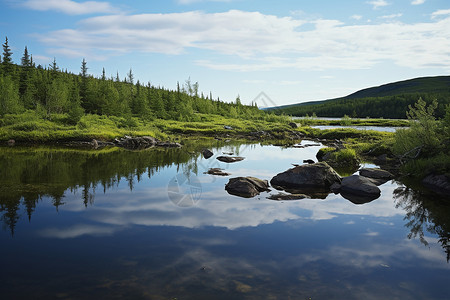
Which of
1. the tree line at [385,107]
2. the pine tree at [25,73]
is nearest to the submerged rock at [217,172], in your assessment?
the pine tree at [25,73]

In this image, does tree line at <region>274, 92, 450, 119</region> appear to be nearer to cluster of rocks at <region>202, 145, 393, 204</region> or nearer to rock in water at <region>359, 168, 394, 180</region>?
rock in water at <region>359, 168, 394, 180</region>

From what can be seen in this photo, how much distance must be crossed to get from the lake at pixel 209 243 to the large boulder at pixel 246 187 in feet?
1.90

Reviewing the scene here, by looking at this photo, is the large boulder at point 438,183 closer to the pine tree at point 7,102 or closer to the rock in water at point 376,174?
the rock in water at point 376,174

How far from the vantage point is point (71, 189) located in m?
18.1

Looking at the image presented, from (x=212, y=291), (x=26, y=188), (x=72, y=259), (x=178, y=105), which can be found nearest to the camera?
(x=212, y=291)

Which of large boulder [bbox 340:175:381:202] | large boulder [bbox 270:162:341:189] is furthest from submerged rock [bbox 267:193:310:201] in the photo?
large boulder [bbox 340:175:381:202]

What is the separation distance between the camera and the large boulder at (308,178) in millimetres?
19547

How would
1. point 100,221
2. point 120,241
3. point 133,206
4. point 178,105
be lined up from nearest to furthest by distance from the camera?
point 120,241
point 100,221
point 133,206
point 178,105

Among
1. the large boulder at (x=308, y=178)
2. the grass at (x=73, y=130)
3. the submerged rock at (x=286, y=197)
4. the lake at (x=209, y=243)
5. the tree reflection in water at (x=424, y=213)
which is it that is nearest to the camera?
the lake at (x=209, y=243)

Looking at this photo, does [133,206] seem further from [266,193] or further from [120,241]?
[266,193]

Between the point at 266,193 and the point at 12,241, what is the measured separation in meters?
12.0

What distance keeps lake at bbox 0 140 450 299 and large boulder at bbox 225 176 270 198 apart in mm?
580

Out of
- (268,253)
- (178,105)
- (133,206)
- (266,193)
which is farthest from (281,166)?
(178,105)

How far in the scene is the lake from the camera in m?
8.09
